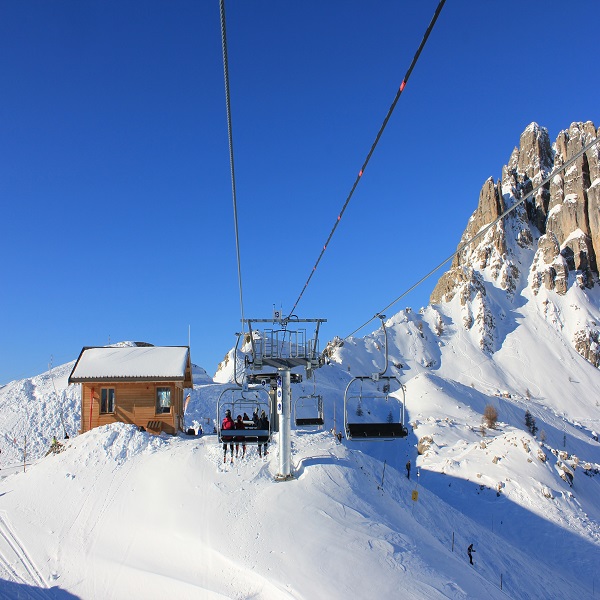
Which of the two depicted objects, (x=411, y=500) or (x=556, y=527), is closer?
(x=411, y=500)

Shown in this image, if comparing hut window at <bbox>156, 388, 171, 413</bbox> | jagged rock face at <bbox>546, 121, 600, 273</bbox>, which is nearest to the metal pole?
hut window at <bbox>156, 388, 171, 413</bbox>

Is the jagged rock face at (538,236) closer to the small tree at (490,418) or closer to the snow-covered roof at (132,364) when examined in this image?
the small tree at (490,418)

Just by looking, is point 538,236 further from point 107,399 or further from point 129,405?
point 107,399

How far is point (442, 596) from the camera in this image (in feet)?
42.7

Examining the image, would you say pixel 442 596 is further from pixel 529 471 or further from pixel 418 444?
pixel 418 444

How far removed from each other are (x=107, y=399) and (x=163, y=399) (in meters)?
2.77

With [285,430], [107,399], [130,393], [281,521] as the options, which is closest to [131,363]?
[130,393]

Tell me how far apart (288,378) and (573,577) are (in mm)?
16858

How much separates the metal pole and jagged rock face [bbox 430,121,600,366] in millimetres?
116209

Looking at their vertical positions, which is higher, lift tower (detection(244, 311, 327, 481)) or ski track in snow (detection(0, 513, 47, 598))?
lift tower (detection(244, 311, 327, 481))

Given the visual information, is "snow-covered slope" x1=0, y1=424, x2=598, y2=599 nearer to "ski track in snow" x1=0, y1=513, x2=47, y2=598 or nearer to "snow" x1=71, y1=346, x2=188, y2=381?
"ski track in snow" x1=0, y1=513, x2=47, y2=598

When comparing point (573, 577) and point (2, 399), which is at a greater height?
point (2, 399)

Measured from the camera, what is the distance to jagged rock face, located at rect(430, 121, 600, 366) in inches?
5423

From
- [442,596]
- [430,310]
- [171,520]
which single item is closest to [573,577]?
[442,596]
